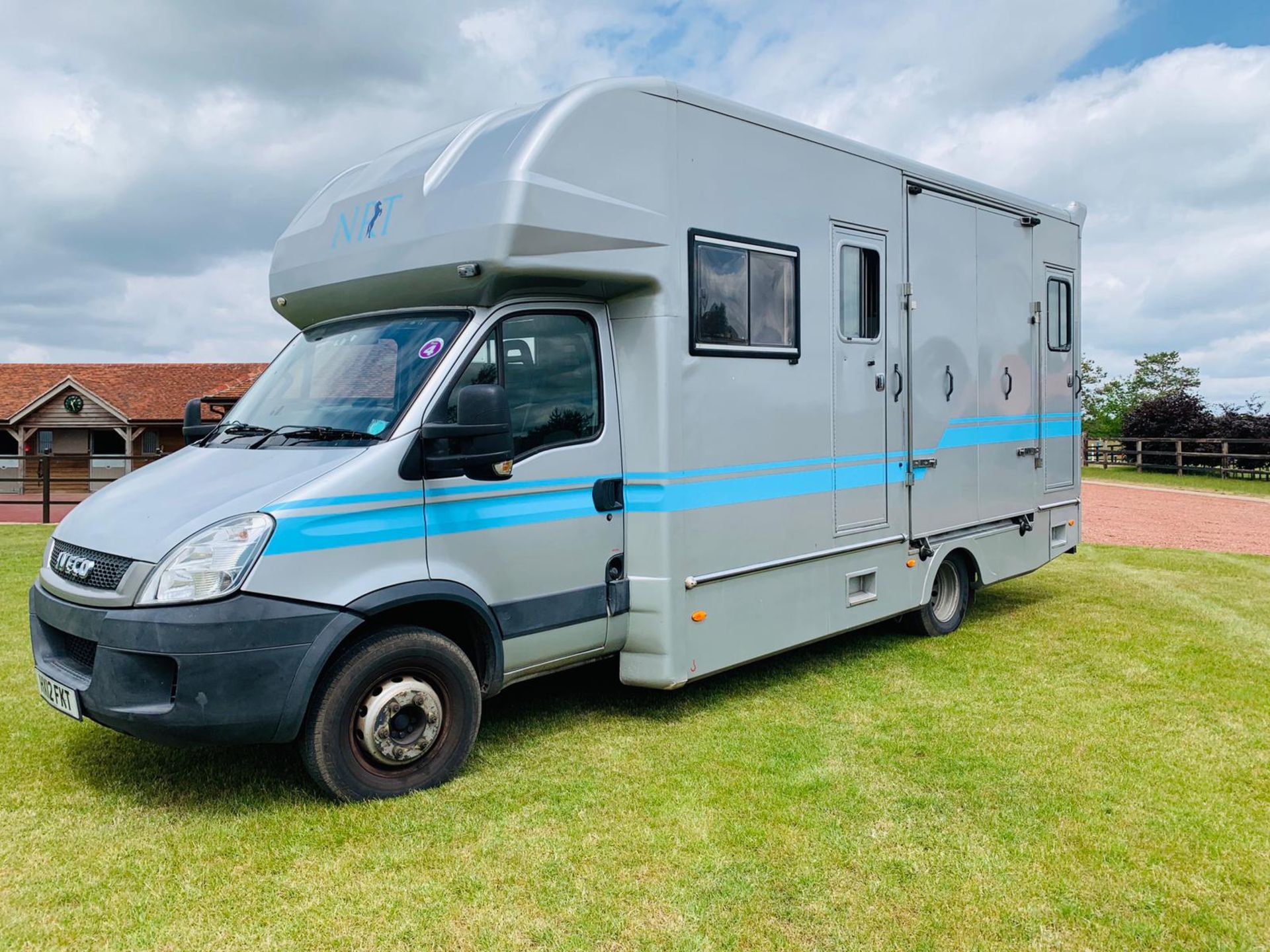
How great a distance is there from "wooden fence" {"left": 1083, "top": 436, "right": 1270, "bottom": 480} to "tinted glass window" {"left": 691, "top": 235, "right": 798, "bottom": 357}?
25673 millimetres

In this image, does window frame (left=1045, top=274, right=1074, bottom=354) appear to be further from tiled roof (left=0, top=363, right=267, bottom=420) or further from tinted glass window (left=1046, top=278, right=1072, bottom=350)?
tiled roof (left=0, top=363, right=267, bottom=420)

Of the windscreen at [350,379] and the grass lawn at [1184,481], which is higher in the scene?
the windscreen at [350,379]

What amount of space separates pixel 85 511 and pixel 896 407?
5.02 meters

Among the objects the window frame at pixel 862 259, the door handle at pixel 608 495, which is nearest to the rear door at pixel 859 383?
the window frame at pixel 862 259

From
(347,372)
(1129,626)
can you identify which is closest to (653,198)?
(347,372)

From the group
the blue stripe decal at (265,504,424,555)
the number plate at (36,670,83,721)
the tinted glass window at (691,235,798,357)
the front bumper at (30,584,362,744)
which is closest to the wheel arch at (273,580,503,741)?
the front bumper at (30,584,362,744)

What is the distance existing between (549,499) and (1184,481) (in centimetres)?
2833

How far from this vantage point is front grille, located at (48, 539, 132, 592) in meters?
4.13

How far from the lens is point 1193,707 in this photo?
5.90 m

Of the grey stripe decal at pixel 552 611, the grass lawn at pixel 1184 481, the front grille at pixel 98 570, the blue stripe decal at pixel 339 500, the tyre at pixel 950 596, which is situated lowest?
the grass lawn at pixel 1184 481

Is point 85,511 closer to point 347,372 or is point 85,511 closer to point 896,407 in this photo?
point 347,372

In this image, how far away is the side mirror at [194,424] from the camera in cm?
571

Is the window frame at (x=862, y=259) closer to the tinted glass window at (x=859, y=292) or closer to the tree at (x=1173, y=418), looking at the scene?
the tinted glass window at (x=859, y=292)

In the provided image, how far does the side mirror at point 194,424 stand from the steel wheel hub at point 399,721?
6.62ft
